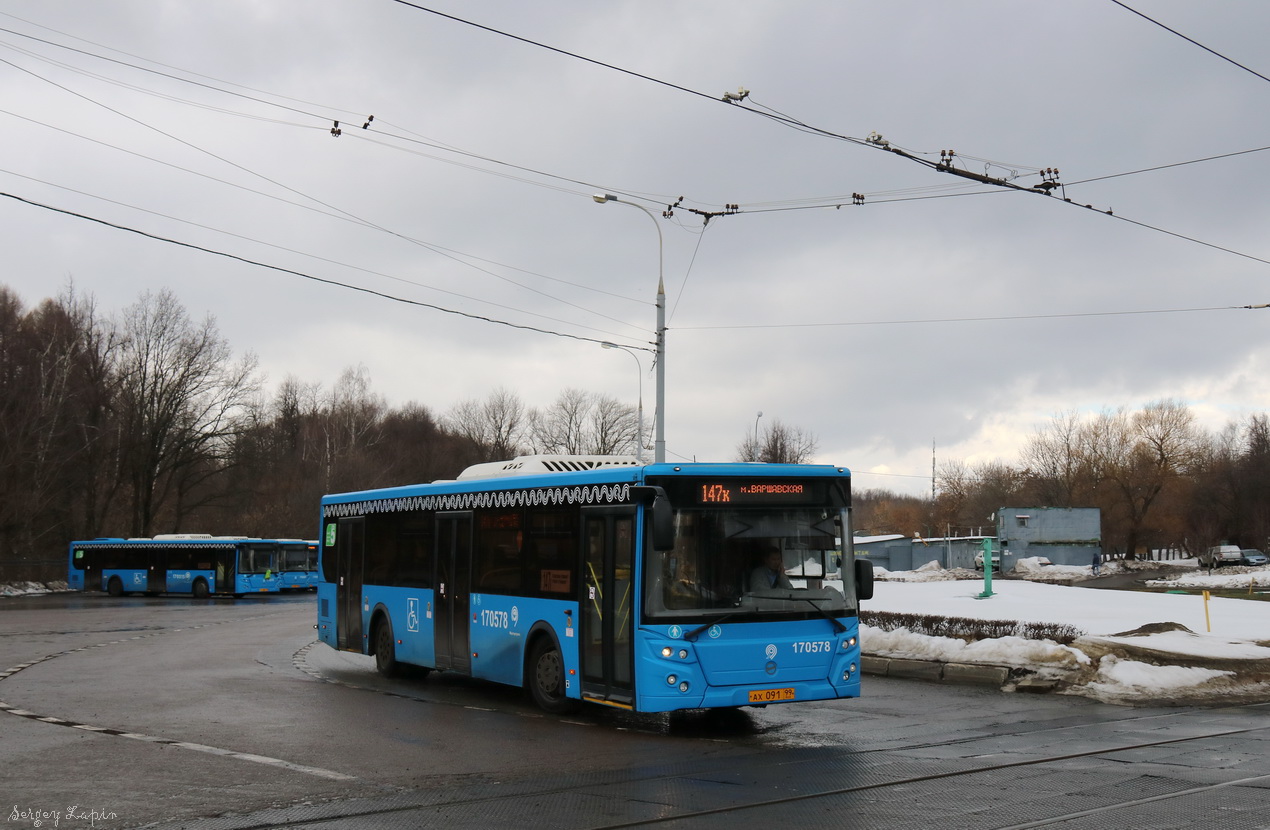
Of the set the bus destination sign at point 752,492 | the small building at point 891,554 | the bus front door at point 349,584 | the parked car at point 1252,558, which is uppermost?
the bus destination sign at point 752,492

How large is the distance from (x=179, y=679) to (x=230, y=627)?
13.2m

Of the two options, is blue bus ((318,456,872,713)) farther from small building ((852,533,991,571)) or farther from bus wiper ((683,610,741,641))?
small building ((852,533,991,571))

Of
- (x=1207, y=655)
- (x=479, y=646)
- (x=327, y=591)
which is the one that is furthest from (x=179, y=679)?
(x=1207, y=655)

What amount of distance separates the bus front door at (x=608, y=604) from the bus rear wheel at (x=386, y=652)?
20.0ft

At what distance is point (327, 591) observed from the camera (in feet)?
64.4

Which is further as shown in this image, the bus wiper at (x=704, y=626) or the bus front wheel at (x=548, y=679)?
the bus front wheel at (x=548, y=679)

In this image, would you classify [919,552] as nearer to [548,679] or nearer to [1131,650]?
[1131,650]

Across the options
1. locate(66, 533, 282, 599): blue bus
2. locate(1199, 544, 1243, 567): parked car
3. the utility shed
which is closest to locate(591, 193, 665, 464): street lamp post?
locate(66, 533, 282, 599): blue bus

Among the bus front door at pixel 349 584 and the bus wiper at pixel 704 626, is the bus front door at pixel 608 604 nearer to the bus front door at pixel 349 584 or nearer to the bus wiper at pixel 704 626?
the bus wiper at pixel 704 626

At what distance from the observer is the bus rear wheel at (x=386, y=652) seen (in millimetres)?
17391

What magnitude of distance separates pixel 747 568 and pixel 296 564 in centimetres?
4267

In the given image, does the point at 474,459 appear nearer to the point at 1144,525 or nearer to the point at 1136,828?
the point at 1144,525

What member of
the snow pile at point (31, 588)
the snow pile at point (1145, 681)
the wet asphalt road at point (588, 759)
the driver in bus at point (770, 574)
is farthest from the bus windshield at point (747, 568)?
the snow pile at point (31, 588)

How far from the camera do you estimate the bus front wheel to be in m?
12.9
